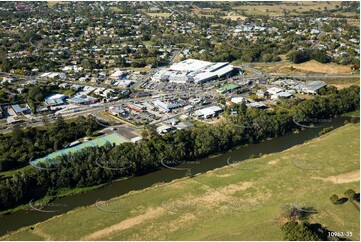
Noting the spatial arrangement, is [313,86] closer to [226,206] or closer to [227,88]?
[227,88]

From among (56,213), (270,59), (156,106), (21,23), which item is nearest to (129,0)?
(21,23)

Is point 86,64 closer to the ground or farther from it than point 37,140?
farther from it

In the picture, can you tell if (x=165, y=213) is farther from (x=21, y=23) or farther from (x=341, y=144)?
(x=21, y=23)

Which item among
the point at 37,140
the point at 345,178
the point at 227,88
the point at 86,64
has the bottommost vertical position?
the point at 345,178

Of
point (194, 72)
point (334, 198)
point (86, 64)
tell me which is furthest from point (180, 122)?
point (86, 64)

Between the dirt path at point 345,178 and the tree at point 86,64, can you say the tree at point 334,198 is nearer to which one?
the dirt path at point 345,178

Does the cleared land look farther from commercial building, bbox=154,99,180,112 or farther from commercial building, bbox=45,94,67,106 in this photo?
commercial building, bbox=45,94,67,106

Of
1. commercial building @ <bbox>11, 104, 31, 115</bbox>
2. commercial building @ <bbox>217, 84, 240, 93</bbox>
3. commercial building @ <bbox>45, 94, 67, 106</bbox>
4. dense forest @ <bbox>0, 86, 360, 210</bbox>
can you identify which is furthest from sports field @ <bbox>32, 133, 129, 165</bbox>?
commercial building @ <bbox>217, 84, 240, 93</bbox>
